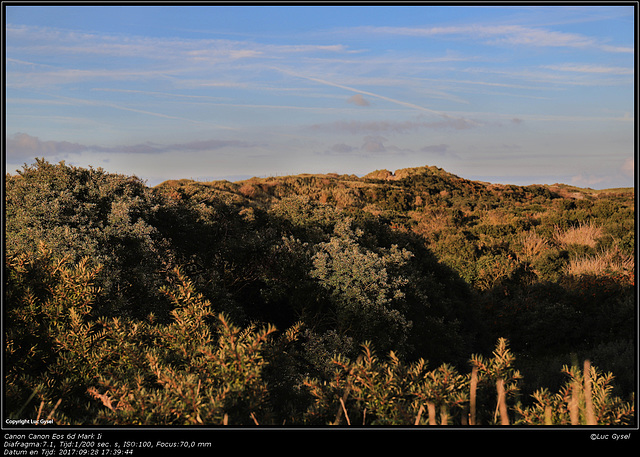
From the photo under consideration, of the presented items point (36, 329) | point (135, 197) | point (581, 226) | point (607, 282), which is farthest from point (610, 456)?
point (581, 226)

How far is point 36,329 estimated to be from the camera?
4574 millimetres

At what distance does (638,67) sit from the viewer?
4254 mm

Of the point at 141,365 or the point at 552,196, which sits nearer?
the point at 141,365

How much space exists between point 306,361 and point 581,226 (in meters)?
18.8

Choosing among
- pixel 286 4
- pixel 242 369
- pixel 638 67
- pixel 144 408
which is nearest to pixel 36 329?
pixel 144 408

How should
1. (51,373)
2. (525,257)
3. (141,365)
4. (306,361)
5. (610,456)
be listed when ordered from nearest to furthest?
(610,456)
(141,365)
(51,373)
(306,361)
(525,257)

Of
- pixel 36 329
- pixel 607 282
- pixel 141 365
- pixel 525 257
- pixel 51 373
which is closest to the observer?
pixel 141 365

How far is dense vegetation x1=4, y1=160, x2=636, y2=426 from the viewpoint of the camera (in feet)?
10.9

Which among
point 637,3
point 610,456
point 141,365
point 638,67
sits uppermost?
point 637,3

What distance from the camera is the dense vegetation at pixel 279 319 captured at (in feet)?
10.9

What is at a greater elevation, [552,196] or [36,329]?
[552,196]

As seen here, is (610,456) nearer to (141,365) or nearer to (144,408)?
(144,408)

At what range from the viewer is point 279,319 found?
8266 mm

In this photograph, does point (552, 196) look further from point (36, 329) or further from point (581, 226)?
point (36, 329)
